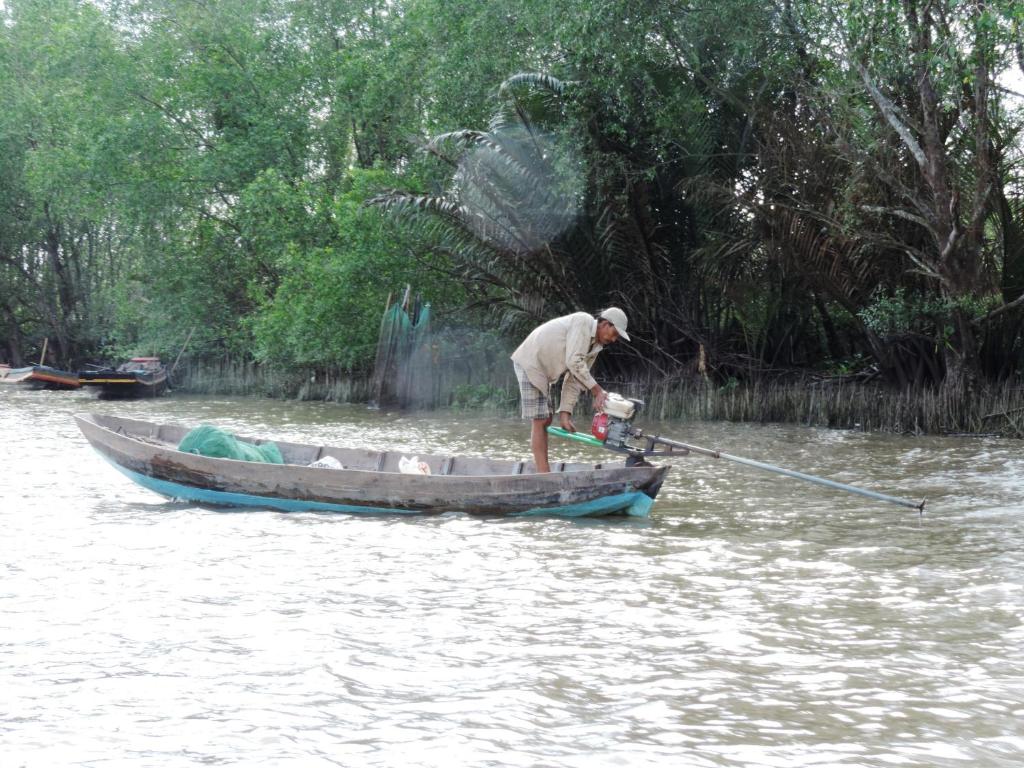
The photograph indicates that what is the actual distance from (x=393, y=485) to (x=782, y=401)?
936cm

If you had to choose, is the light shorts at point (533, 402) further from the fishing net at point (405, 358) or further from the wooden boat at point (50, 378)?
the wooden boat at point (50, 378)

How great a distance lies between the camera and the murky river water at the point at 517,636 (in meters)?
3.85

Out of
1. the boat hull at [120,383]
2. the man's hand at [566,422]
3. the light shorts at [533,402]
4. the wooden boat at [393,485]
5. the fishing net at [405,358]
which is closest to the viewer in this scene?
the wooden boat at [393,485]

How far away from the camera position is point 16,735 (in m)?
3.89

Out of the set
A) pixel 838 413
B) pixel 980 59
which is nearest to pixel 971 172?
pixel 980 59

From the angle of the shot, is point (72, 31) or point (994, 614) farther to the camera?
point (72, 31)

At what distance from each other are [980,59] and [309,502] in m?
8.08

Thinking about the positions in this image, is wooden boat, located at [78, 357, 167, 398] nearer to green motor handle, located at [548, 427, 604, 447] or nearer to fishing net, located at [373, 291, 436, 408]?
fishing net, located at [373, 291, 436, 408]

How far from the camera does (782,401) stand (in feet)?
53.5

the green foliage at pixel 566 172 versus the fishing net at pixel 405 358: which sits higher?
the green foliage at pixel 566 172

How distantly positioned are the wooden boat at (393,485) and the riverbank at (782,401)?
740 cm

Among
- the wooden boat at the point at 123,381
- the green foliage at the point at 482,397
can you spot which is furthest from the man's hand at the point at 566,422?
the wooden boat at the point at 123,381

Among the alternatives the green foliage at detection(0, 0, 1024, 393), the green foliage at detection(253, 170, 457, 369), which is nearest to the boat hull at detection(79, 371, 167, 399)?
the green foliage at detection(0, 0, 1024, 393)

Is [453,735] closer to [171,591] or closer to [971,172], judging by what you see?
[171,591]
